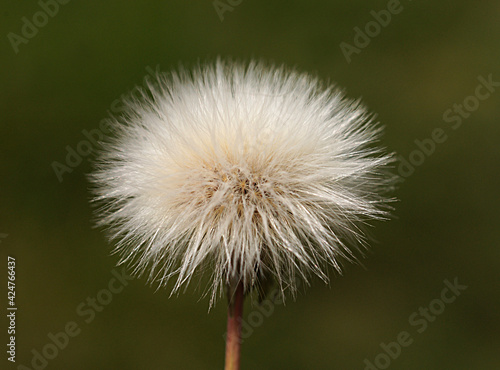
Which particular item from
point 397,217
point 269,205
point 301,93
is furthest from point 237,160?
point 397,217

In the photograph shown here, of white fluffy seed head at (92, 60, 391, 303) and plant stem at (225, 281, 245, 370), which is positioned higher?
white fluffy seed head at (92, 60, 391, 303)

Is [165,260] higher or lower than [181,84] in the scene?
lower

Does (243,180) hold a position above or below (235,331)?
above

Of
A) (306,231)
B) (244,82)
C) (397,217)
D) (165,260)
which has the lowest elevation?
(397,217)

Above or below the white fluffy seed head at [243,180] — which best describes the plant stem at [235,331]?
below

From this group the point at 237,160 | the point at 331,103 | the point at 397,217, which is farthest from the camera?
the point at 397,217

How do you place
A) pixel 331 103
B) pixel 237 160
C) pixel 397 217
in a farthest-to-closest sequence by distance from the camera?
pixel 397 217
pixel 331 103
pixel 237 160

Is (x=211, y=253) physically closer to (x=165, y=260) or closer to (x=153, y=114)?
(x=165, y=260)

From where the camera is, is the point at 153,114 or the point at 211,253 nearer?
the point at 211,253
